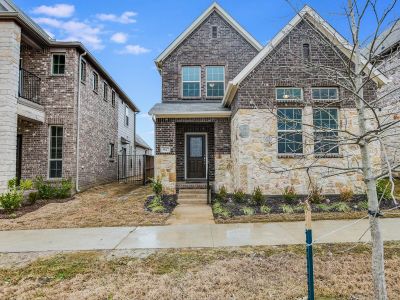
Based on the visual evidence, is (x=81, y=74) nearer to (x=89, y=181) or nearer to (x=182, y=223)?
(x=89, y=181)

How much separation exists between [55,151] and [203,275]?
11.3 m

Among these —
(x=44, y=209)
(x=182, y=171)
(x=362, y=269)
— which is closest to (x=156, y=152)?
(x=182, y=171)

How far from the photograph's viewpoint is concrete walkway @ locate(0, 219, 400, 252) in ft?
17.9

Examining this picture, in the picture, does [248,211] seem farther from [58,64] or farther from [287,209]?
[58,64]

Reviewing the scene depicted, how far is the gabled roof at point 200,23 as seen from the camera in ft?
47.2

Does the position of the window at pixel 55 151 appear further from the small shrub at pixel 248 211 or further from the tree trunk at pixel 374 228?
the tree trunk at pixel 374 228

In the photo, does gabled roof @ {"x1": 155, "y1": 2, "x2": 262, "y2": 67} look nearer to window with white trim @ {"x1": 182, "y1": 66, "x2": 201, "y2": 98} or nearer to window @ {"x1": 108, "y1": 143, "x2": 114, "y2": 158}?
window with white trim @ {"x1": 182, "y1": 66, "x2": 201, "y2": 98}

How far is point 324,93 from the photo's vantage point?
423 inches

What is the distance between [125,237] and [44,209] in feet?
17.1

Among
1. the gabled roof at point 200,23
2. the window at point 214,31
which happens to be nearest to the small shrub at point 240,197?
the gabled roof at point 200,23

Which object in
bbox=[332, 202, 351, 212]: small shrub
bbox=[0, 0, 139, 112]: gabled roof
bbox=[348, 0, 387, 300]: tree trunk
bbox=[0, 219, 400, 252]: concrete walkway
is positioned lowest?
bbox=[0, 219, 400, 252]: concrete walkway

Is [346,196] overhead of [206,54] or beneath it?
beneath

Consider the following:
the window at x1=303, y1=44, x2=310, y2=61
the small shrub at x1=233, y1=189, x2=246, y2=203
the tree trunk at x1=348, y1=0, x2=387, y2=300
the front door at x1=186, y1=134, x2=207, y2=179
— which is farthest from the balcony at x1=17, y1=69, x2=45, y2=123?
the tree trunk at x1=348, y1=0, x2=387, y2=300

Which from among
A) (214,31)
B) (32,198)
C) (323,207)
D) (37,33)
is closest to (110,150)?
(32,198)
